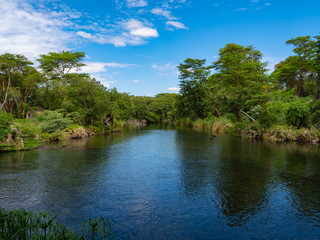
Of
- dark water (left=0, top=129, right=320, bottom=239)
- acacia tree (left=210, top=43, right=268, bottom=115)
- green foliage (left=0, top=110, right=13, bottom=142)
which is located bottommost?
dark water (left=0, top=129, right=320, bottom=239)

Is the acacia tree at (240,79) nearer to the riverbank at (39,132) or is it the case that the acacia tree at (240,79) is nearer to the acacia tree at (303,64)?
the acacia tree at (303,64)

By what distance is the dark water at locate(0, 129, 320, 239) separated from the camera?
696 cm

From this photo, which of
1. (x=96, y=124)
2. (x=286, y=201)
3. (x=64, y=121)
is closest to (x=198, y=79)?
(x=96, y=124)

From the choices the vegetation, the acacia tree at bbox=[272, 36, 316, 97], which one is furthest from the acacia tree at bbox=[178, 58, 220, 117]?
the acacia tree at bbox=[272, 36, 316, 97]

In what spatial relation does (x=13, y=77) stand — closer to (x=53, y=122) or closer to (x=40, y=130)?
(x=53, y=122)

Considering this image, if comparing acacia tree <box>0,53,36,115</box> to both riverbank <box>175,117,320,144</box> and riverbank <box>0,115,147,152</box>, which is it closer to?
riverbank <box>0,115,147,152</box>

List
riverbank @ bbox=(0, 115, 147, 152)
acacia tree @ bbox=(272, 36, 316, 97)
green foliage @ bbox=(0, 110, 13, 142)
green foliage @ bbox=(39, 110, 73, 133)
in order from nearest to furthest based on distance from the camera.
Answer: green foliage @ bbox=(0, 110, 13, 142)
riverbank @ bbox=(0, 115, 147, 152)
green foliage @ bbox=(39, 110, 73, 133)
acacia tree @ bbox=(272, 36, 316, 97)

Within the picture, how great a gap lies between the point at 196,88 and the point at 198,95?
1.92 meters

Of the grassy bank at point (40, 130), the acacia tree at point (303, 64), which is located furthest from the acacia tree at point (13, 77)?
the acacia tree at point (303, 64)

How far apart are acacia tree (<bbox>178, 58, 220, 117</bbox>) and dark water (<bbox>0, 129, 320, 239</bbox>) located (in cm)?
3670

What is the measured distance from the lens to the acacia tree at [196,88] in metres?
52.1

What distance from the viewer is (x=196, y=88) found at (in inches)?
2188

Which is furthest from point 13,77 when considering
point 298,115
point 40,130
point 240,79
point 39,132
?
point 298,115

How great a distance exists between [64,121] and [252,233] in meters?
27.1
